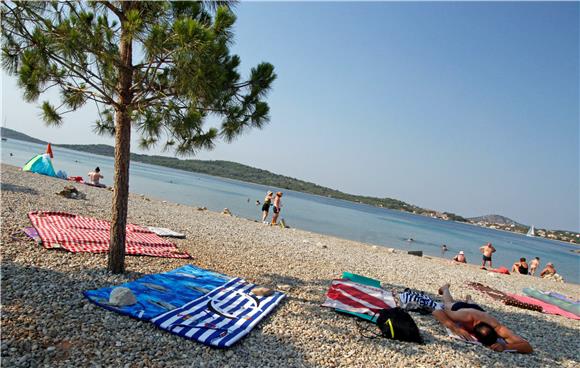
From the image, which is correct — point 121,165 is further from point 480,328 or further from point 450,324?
point 480,328

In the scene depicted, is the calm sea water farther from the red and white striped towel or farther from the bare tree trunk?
the bare tree trunk

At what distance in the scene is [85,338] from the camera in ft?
11.2

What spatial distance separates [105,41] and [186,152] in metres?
1.98

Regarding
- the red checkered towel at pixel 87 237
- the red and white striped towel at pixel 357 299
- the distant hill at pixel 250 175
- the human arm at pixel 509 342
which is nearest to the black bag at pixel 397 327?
the red and white striped towel at pixel 357 299

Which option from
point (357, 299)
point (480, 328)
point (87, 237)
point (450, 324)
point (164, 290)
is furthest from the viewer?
point (87, 237)

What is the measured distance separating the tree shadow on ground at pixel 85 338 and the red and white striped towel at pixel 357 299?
5.43ft

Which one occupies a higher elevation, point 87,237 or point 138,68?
point 138,68

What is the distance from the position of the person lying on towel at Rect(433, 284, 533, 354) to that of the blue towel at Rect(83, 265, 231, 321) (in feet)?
12.2

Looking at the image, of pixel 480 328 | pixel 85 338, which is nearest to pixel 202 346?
pixel 85 338

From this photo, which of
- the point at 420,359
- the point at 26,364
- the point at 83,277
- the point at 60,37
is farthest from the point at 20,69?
the point at 420,359

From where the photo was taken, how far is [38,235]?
20.2 ft

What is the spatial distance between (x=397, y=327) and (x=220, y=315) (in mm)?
2428

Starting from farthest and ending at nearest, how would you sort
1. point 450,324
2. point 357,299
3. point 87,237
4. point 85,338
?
1. point 87,237
2. point 357,299
3. point 450,324
4. point 85,338

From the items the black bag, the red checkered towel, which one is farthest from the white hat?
the black bag
